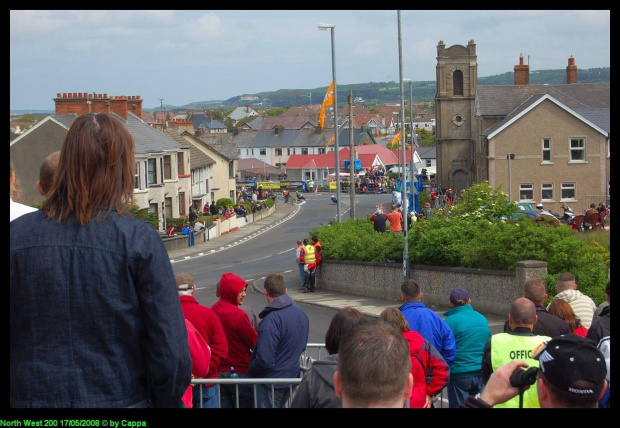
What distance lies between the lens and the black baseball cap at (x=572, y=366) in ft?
12.5

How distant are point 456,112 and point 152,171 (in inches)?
1360

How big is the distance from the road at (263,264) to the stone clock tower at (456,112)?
10594mm

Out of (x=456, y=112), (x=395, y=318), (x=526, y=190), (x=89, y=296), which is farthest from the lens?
(x=456, y=112)

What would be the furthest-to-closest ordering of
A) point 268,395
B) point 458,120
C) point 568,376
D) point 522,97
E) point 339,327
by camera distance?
point 458,120 < point 522,97 < point 268,395 < point 339,327 < point 568,376

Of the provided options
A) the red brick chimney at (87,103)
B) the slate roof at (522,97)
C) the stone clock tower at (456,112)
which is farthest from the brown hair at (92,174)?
the stone clock tower at (456,112)

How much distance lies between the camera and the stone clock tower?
78.4 m

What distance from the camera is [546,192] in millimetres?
53562

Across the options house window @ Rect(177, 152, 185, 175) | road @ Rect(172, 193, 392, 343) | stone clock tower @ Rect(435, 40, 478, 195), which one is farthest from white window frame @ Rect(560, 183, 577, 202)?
house window @ Rect(177, 152, 185, 175)

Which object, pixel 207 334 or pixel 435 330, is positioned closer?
pixel 207 334

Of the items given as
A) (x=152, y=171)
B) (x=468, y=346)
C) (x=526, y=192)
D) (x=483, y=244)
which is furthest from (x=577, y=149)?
(x=468, y=346)

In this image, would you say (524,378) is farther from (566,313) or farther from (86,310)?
(566,313)

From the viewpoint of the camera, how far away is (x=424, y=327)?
8.01 meters
